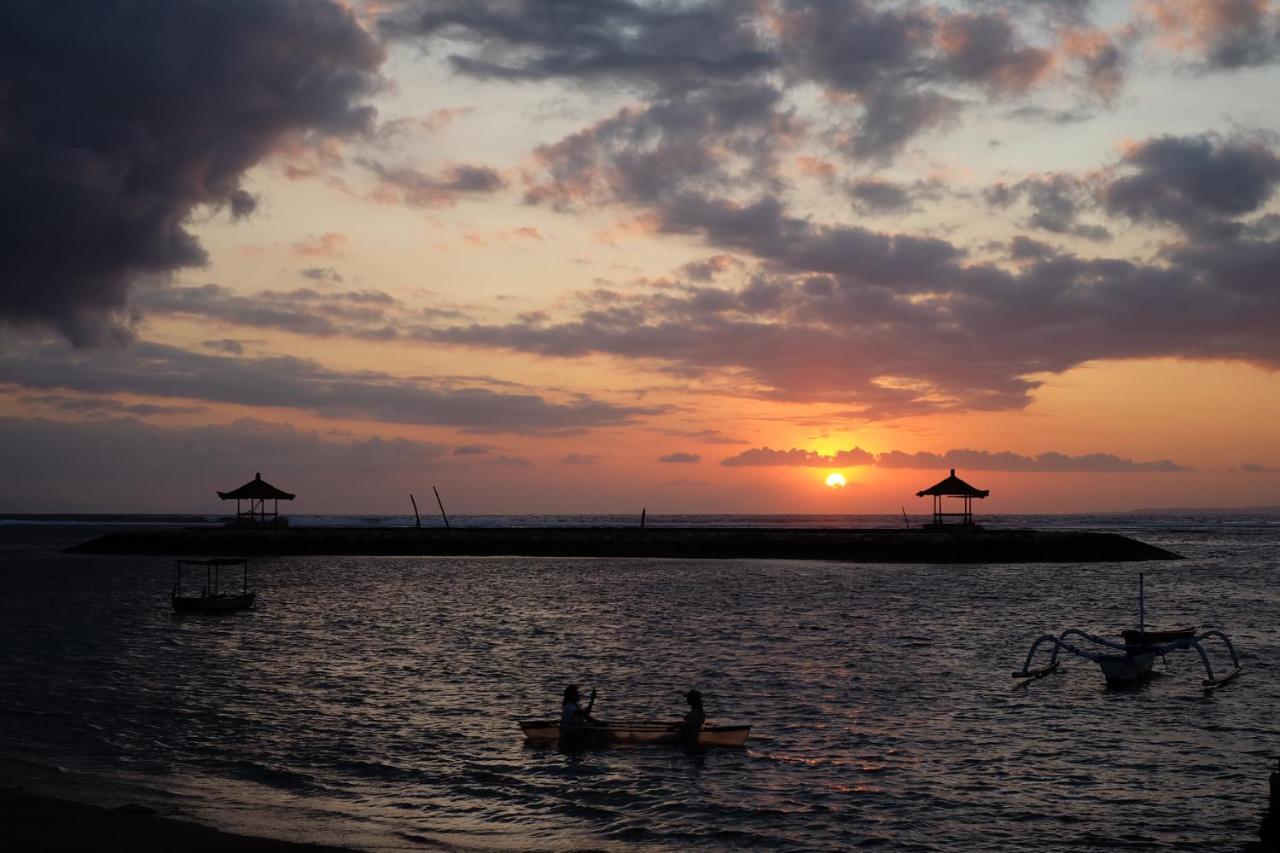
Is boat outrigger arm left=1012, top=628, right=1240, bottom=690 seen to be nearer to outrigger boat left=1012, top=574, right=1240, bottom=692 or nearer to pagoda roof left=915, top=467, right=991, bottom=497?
outrigger boat left=1012, top=574, right=1240, bottom=692

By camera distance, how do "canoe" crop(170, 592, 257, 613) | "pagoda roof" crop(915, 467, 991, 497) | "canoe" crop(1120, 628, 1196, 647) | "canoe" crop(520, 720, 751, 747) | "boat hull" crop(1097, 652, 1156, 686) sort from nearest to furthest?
"canoe" crop(520, 720, 751, 747)
"boat hull" crop(1097, 652, 1156, 686)
"canoe" crop(1120, 628, 1196, 647)
"canoe" crop(170, 592, 257, 613)
"pagoda roof" crop(915, 467, 991, 497)

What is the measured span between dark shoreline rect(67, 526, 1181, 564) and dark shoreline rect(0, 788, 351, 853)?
8645 centimetres

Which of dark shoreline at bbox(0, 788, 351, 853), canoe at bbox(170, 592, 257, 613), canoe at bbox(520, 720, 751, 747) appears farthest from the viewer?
canoe at bbox(170, 592, 257, 613)

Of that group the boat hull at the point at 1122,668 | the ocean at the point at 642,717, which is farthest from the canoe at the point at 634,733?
the boat hull at the point at 1122,668

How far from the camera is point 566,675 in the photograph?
3481cm

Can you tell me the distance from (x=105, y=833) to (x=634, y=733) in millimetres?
12215

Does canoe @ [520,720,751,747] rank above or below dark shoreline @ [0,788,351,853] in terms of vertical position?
below

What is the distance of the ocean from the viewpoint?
19047 mm

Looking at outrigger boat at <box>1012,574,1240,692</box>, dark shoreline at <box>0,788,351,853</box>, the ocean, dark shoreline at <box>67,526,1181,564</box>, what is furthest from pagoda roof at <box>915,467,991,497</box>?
dark shoreline at <box>0,788,351,853</box>

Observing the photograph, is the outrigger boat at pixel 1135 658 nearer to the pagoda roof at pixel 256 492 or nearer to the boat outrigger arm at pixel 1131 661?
the boat outrigger arm at pixel 1131 661

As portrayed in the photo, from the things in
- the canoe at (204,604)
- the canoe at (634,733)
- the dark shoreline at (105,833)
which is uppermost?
the dark shoreline at (105,833)

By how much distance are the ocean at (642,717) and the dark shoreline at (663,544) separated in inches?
1546

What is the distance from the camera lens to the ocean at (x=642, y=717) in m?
19.0

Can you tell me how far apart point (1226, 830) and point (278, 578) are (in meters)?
71.8
